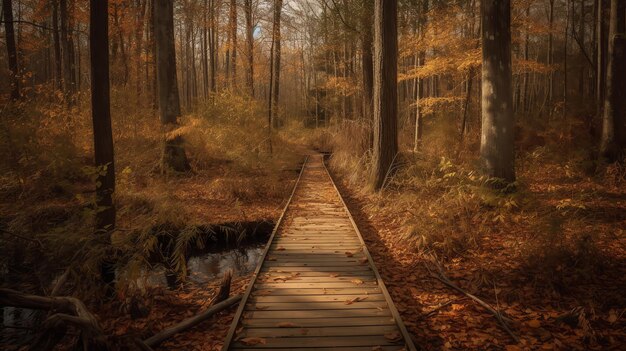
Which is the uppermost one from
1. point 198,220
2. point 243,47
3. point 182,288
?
point 243,47

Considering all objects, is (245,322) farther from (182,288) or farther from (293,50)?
(293,50)

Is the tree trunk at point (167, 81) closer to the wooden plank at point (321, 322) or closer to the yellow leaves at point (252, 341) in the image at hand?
the wooden plank at point (321, 322)

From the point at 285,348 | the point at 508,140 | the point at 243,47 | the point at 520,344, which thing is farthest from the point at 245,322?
the point at 243,47

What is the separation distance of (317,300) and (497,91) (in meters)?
5.66

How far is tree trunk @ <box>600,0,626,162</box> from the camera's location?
30.8 feet

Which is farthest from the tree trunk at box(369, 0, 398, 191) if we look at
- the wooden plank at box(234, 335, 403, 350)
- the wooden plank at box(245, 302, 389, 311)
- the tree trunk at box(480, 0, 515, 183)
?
the wooden plank at box(234, 335, 403, 350)

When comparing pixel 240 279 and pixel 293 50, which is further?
pixel 293 50

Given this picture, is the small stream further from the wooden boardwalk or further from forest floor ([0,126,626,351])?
the wooden boardwalk

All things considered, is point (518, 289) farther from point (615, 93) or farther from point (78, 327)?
point (615, 93)

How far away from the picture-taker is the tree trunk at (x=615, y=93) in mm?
9391

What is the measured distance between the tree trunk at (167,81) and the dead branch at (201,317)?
8128 millimetres

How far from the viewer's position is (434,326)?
12.3 ft

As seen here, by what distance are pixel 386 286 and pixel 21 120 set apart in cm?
956

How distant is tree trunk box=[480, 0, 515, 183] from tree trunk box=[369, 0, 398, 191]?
2625 mm
